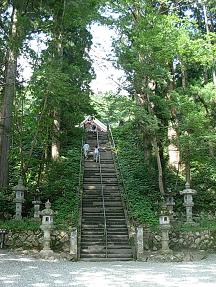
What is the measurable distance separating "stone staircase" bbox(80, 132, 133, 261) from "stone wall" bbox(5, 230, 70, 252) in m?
0.61

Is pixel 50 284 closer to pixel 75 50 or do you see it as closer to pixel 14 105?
pixel 14 105

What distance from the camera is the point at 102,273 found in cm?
904

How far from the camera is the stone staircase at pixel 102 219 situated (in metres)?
11.7

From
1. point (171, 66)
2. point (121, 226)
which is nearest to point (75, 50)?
point (171, 66)

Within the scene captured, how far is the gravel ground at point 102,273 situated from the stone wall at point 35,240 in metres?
1.24

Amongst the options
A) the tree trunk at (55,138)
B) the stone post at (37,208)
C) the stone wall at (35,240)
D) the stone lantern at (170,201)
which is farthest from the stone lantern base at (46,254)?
the tree trunk at (55,138)

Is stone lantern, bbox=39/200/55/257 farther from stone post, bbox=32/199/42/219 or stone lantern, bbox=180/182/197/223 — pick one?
stone lantern, bbox=180/182/197/223

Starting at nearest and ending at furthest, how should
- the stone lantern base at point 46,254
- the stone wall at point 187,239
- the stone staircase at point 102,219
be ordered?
the stone lantern base at point 46,254 → the stone staircase at point 102,219 → the stone wall at point 187,239

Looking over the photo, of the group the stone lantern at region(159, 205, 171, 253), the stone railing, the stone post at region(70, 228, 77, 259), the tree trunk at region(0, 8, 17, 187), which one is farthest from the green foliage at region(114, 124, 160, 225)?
the tree trunk at region(0, 8, 17, 187)

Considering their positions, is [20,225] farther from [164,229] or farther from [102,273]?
[164,229]

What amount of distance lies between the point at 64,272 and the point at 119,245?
132 inches

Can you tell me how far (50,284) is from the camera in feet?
25.1

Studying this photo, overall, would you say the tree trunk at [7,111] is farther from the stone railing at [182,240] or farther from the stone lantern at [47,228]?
the stone railing at [182,240]

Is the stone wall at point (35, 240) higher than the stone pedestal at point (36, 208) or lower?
lower
